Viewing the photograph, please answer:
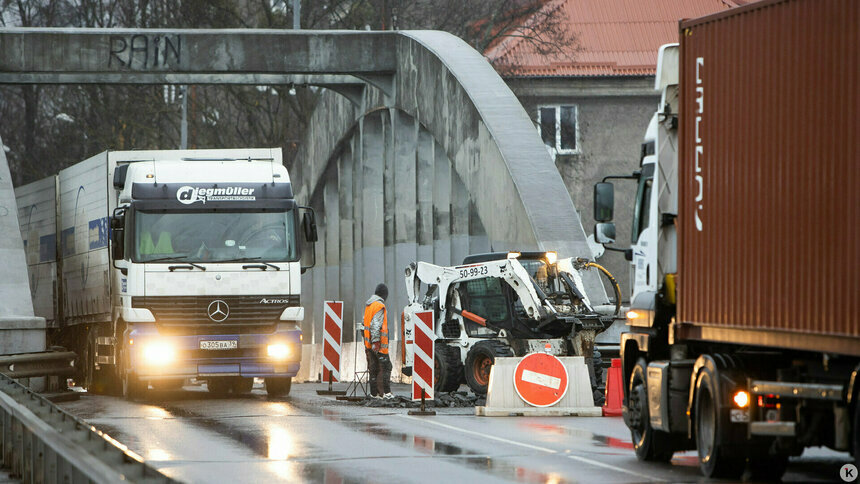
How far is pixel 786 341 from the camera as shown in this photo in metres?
10.7

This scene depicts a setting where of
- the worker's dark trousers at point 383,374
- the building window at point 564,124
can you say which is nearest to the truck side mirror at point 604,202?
the worker's dark trousers at point 383,374

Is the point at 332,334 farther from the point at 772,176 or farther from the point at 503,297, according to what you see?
the point at 772,176

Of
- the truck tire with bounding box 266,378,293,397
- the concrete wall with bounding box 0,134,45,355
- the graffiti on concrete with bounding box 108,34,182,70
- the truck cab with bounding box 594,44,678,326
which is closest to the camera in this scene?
the truck cab with bounding box 594,44,678,326

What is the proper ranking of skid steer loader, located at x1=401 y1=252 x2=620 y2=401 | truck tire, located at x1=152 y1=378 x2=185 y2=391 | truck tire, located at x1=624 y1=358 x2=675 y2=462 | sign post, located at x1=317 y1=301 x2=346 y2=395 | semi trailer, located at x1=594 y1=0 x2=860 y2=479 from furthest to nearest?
1. truck tire, located at x1=152 y1=378 x2=185 y2=391
2. sign post, located at x1=317 y1=301 x2=346 y2=395
3. skid steer loader, located at x1=401 y1=252 x2=620 y2=401
4. truck tire, located at x1=624 y1=358 x2=675 y2=462
5. semi trailer, located at x1=594 y1=0 x2=860 y2=479

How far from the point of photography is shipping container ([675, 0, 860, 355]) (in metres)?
9.91

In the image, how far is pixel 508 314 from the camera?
2228cm

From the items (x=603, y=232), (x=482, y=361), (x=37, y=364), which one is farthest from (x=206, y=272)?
(x=603, y=232)

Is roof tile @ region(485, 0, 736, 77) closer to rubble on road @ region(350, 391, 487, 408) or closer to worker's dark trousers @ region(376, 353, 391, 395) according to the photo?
worker's dark trousers @ region(376, 353, 391, 395)

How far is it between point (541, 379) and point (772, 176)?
26.7 feet

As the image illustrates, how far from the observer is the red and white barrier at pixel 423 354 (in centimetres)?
1967

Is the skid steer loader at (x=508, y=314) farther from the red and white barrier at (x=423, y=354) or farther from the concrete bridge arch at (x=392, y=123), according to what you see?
the red and white barrier at (x=423, y=354)

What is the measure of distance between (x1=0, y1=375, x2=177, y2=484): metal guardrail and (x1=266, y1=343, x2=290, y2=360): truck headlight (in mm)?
8085

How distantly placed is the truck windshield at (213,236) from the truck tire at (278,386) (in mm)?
1941

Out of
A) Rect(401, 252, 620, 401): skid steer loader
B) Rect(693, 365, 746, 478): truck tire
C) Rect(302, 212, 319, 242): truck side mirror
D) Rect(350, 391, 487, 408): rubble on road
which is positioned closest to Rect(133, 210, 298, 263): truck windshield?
Rect(302, 212, 319, 242): truck side mirror
